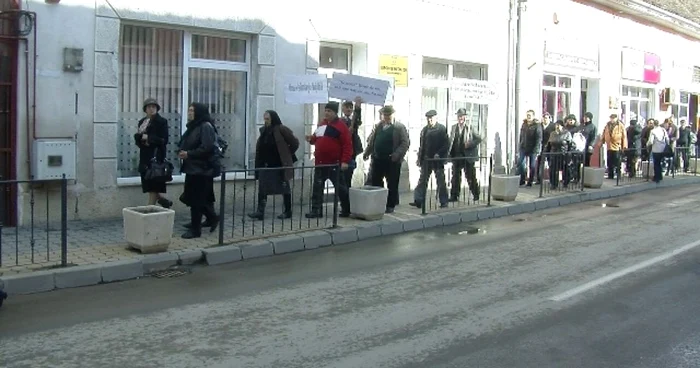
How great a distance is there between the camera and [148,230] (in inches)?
352

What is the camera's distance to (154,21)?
1173 cm

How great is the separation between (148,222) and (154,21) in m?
4.14

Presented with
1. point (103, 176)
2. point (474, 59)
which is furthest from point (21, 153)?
point (474, 59)

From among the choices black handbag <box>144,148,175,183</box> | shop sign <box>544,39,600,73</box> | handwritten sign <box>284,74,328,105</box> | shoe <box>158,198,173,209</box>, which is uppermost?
shop sign <box>544,39,600,73</box>

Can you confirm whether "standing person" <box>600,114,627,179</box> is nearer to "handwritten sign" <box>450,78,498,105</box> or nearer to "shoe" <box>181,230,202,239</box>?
"handwritten sign" <box>450,78,498,105</box>

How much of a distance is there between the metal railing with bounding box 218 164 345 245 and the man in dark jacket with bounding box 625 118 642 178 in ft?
35.7

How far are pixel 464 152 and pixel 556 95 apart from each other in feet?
26.1

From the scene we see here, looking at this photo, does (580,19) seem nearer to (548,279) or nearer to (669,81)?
→ (669,81)

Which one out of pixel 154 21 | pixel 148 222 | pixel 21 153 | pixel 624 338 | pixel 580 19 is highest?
pixel 580 19

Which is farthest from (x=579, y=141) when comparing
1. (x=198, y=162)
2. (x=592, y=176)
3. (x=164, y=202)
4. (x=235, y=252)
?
(x=235, y=252)

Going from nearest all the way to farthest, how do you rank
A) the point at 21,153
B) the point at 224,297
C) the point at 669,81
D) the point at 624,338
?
the point at 624,338 < the point at 224,297 < the point at 21,153 < the point at 669,81

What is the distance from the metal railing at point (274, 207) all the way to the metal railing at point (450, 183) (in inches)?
71.5

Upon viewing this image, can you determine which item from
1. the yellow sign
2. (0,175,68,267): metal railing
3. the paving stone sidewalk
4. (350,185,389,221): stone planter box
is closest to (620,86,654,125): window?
the yellow sign

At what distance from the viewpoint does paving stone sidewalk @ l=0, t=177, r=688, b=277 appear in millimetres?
8500
